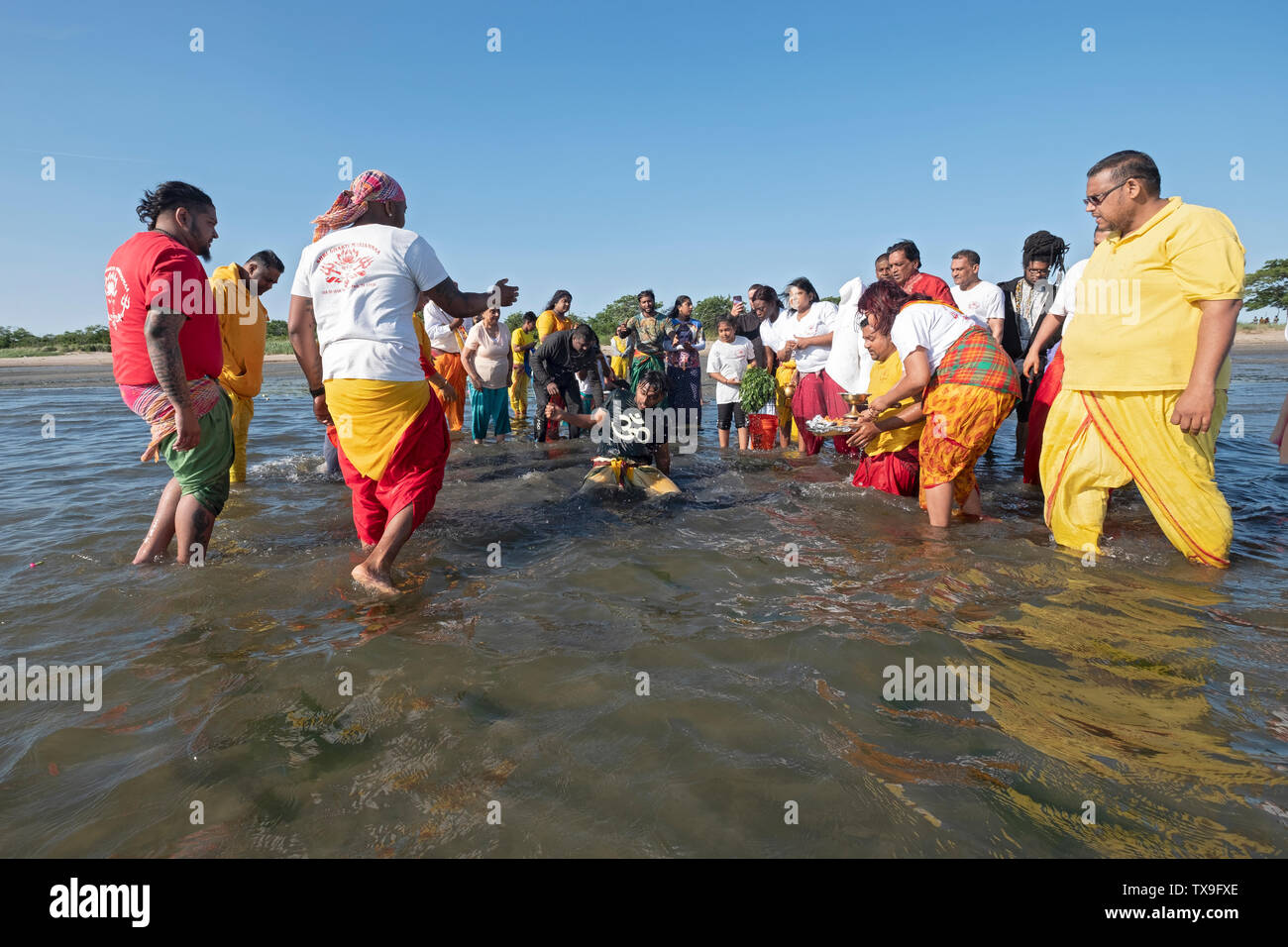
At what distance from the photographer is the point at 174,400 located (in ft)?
11.2

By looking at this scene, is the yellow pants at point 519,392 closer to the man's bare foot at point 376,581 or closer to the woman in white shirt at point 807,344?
the woman in white shirt at point 807,344

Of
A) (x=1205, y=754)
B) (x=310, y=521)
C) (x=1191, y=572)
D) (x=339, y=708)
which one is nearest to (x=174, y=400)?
(x=310, y=521)

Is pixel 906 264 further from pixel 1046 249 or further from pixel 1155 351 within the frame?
pixel 1155 351

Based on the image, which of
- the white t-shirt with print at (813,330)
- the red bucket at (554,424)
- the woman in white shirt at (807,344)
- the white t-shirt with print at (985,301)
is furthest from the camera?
the red bucket at (554,424)

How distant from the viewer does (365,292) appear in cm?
322

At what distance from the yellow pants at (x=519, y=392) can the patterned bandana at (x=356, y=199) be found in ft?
24.5

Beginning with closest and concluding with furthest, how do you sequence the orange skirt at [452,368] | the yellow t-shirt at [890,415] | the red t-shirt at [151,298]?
1. the red t-shirt at [151,298]
2. the yellow t-shirt at [890,415]
3. the orange skirt at [452,368]

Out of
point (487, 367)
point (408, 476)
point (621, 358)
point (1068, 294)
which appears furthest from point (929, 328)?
point (621, 358)

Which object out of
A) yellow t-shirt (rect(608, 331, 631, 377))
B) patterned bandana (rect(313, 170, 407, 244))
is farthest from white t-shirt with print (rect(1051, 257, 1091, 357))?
yellow t-shirt (rect(608, 331, 631, 377))

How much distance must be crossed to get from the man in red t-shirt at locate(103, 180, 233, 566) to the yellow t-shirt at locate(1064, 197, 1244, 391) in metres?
4.70

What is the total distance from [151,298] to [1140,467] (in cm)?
505

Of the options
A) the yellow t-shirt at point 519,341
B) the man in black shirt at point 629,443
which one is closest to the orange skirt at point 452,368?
the yellow t-shirt at point 519,341

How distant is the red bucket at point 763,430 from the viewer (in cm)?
836
